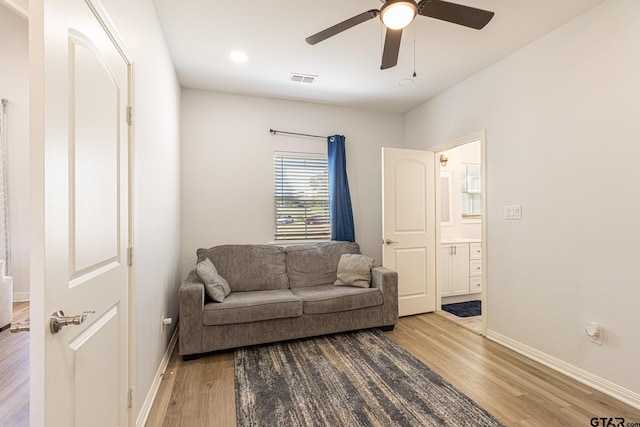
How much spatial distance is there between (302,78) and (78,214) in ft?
9.06

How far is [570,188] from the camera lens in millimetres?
2295

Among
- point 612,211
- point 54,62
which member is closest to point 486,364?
point 612,211

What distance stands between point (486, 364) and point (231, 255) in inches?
104

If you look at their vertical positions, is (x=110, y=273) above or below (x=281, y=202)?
below

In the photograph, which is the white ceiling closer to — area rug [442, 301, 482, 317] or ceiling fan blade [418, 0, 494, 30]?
ceiling fan blade [418, 0, 494, 30]

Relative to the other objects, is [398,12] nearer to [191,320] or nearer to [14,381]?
[191,320]

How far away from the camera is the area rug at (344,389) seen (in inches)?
70.6

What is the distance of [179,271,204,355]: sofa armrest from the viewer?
2.50 metres

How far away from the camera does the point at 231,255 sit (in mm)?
3303

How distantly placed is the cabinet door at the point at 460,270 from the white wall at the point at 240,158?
50.7 inches

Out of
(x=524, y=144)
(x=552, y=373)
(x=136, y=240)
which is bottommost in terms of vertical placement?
(x=552, y=373)

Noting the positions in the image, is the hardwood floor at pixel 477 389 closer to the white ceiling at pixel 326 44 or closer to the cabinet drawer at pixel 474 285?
the cabinet drawer at pixel 474 285

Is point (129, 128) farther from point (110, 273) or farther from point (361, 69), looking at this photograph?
point (361, 69)

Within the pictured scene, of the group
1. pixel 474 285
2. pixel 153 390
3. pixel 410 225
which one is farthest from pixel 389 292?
pixel 153 390
